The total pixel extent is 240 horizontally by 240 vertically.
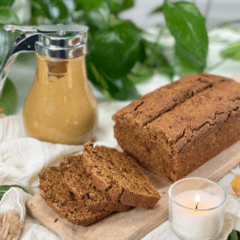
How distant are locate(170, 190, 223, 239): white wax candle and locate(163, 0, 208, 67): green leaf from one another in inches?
47.2

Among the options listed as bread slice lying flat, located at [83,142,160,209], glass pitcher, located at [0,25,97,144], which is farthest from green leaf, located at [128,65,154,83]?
bread slice lying flat, located at [83,142,160,209]

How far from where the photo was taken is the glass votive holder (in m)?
1.48

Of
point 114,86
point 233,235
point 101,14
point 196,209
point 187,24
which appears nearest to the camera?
point 196,209

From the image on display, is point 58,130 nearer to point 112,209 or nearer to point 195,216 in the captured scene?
point 112,209

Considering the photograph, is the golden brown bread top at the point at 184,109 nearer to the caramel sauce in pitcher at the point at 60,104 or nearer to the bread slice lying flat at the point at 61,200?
the caramel sauce in pitcher at the point at 60,104

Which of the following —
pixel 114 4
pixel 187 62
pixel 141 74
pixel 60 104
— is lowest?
pixel 141 74

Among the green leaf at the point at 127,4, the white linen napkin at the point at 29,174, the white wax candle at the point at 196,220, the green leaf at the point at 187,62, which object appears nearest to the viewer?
the white wax candle at the point at 196,220

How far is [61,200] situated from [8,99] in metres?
1.10

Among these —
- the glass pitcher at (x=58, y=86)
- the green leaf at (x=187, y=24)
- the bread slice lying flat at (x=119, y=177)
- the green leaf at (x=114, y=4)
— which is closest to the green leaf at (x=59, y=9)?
the green leaf at (x=114, y=4)

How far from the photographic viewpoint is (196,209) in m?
1.45

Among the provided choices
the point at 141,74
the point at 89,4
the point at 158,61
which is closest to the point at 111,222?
the point at 89,4

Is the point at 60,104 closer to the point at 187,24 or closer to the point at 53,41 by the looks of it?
the point at 53,41

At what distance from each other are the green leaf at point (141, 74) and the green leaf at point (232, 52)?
0.63m

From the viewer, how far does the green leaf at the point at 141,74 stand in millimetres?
3014
